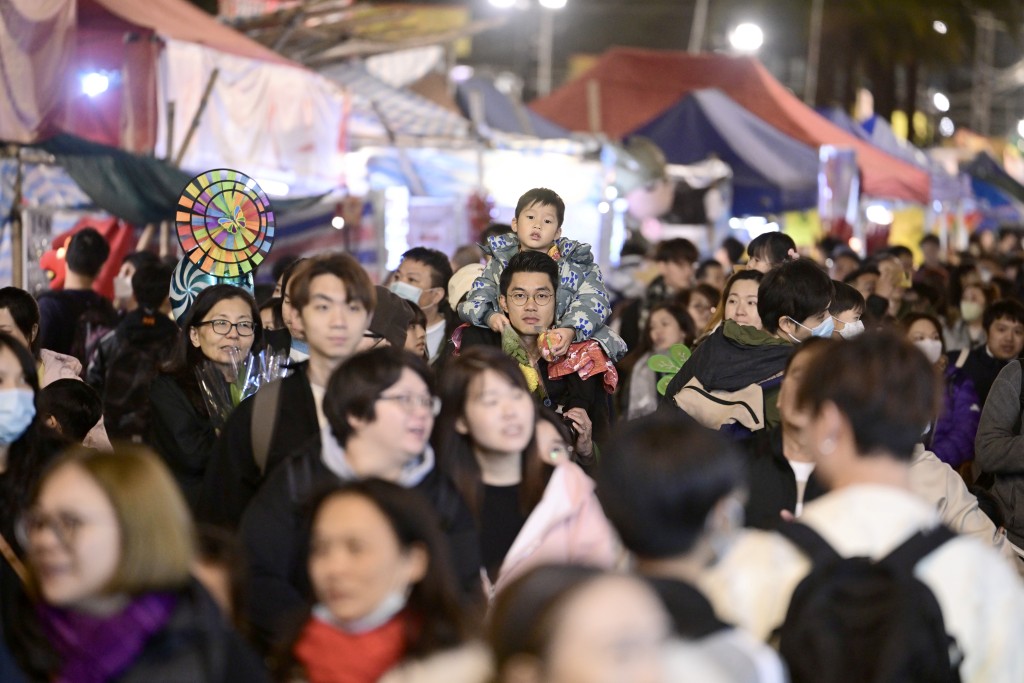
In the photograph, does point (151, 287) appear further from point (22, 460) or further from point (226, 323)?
point (22, 460)

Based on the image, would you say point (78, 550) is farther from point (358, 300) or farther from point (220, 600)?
point (358, 300)

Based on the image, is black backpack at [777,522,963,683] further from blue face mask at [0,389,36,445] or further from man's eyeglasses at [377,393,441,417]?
blue face mask at [0,389,36,445]

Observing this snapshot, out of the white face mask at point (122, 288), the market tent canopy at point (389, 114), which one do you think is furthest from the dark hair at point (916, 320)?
the market tent canopy at point (389, 114)

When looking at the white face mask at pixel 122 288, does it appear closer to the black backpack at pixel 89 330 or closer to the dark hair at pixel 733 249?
the black backpack at pixel 89 330

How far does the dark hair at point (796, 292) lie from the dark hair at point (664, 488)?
294cm

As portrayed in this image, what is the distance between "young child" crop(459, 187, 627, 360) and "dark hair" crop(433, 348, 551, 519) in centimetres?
214

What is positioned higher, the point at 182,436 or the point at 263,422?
the point at 263,422

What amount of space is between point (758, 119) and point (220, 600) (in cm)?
2206

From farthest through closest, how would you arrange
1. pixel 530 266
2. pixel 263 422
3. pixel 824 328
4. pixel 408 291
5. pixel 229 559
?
pixel 408 291 → pixel 530 266 → pixel 824 328 → pixel 263 422 → pixel 229 559

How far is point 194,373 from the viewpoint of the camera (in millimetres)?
6523

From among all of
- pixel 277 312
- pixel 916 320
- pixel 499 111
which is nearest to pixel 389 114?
pixel 499 111

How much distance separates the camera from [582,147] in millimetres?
19234

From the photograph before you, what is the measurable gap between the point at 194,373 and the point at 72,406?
73cm

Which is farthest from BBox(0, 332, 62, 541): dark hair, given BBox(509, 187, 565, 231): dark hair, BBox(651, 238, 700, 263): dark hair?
BBox(651, 238, 700, 263): dark hair
